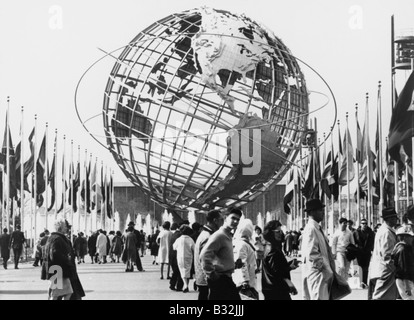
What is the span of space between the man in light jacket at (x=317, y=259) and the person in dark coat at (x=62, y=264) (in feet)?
8.57

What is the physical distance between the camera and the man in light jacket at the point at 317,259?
Result: 10.0 m

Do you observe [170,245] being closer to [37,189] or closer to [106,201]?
[37,189]

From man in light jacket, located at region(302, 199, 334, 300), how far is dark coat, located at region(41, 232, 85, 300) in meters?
2.60

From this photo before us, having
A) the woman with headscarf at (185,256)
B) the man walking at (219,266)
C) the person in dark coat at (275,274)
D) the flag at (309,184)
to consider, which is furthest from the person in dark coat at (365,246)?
the flag at (309,184)

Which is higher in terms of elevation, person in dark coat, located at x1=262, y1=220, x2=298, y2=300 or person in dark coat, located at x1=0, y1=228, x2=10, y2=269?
person in dark coat, located at x1=0, y1=228, x2=10, y2=269

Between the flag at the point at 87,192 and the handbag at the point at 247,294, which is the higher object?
the flag at the point at 87,192

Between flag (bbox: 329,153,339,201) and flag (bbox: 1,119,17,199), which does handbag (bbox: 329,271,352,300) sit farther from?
flag (bbox: 1,119,17,199)

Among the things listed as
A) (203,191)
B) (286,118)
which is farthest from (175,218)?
(286,118)

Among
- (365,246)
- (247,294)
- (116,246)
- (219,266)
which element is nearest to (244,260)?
(247,294)

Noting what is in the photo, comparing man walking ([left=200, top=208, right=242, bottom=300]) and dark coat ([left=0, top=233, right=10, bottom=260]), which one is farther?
dark coat ([left=0, top=233, right=10, bottom=260])

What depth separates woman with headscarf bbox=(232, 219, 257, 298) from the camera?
10516mm

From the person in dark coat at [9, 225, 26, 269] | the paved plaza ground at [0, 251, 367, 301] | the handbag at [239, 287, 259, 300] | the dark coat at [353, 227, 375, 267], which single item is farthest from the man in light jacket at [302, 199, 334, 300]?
the person in dark coat at [9, 225, 26, 269]

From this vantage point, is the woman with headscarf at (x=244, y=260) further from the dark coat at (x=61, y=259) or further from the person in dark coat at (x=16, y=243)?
the person in dark coat at (x=16, y=243)

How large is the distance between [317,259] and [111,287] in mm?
9004
